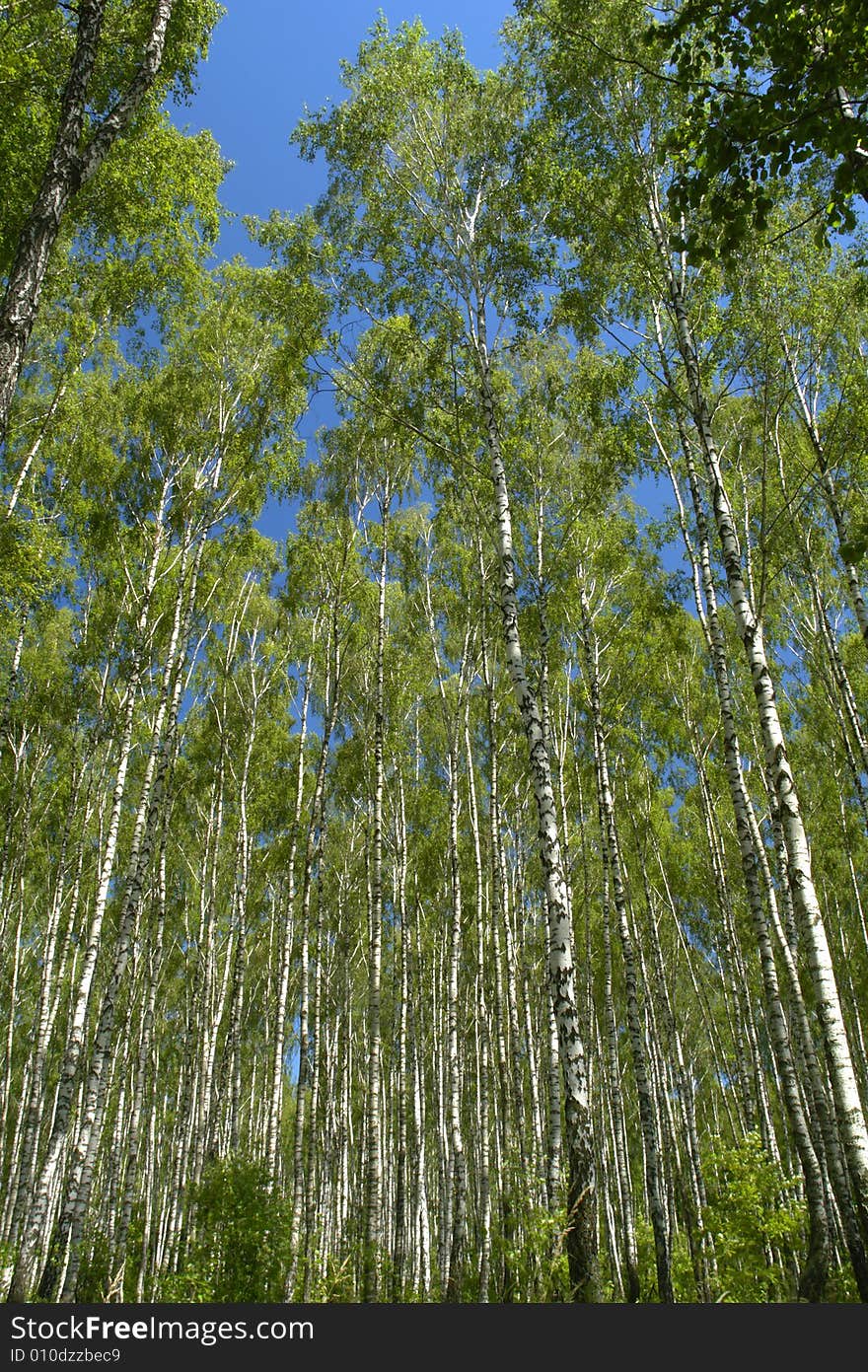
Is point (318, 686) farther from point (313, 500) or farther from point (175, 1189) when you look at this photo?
point (175, 1189)

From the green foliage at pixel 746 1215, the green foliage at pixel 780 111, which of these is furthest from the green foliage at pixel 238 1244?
the green foliage at pixel 780 111

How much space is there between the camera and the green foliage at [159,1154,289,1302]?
29.9 feet

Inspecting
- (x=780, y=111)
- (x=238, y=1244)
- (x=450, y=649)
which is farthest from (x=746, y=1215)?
(x=450, y=649)

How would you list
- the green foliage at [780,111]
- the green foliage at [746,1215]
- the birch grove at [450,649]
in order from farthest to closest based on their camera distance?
the birch grove at [450,649] → the green foliage at [746,1215] → the green foliage at [780,111]

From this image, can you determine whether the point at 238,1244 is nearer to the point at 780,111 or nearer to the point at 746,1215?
the point at 746,1215

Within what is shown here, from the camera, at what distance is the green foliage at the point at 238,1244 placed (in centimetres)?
912

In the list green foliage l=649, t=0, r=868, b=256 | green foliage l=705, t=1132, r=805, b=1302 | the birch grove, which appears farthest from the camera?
the birch grove

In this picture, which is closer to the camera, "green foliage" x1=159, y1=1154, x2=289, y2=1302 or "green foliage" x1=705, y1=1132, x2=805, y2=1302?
"green foliage" x1=705, y1=1132, x2=805, y2=1302

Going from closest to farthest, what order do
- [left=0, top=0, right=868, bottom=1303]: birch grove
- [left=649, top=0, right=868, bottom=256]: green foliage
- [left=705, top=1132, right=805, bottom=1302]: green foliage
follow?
[left=649, top=0, right=868, bottom=256]: green foliage < [left=705, top=1132, right=805, bottom=1302]: green foliage < [left=0, top=0, right=868, bottom=1303]: birch grove

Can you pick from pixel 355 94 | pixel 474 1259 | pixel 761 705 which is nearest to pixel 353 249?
pixel 355 94

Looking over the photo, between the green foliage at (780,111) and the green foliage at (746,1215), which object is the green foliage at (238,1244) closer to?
the green foliage at (746,1215)

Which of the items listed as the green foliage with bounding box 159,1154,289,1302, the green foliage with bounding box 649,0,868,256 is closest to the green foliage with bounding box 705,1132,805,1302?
the green foliage with bounding box 159,1154,289,1302

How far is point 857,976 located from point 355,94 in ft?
75.4

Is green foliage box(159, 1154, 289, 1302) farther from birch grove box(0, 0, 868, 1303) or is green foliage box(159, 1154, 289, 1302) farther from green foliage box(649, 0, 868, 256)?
green foliage box(649, 0, 868, 256)
